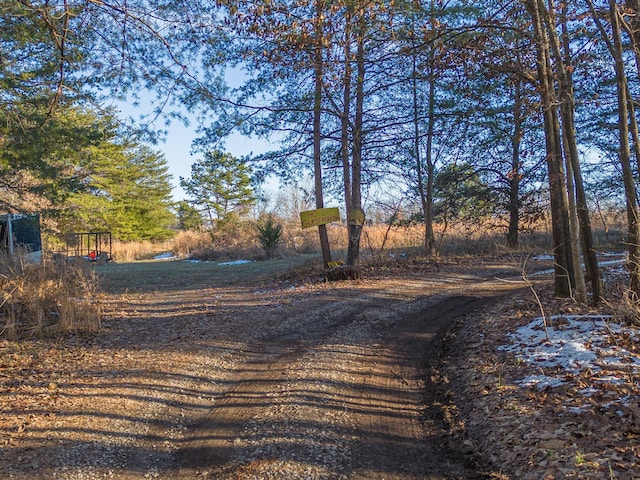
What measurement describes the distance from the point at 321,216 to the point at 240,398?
9.03 metres

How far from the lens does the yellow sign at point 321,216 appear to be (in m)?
13.7

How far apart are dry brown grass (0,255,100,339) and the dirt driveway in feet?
1.83

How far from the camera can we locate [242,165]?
14.5 m

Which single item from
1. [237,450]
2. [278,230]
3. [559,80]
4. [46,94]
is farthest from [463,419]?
[278,230]

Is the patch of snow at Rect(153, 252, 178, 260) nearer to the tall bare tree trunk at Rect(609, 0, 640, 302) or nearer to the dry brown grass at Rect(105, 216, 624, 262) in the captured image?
the dry brown grass at Rect(105, 216, 624, 262)

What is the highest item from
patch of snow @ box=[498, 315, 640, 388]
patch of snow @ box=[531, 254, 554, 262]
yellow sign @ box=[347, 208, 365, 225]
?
yellow sign @ box=[347, 208, 365, 225]

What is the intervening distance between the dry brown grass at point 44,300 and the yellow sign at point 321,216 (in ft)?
20.4

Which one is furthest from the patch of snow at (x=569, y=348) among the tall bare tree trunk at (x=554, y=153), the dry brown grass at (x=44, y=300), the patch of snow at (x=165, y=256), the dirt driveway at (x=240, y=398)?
the patch of snow at (x=165, y=256)

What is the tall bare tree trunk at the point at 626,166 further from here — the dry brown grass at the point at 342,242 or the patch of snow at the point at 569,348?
the dry brown grass at the point at 342,242

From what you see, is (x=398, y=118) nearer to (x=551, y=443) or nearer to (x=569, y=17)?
(x=569, y=17)

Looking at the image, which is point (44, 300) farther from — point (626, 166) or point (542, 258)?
point (542, 258)

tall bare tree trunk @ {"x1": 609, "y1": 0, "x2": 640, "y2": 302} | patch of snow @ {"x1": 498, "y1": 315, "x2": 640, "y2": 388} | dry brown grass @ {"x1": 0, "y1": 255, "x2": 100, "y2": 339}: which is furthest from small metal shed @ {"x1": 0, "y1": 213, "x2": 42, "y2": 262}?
tall bare tree trunk @ {"x1": 609, "y1": 0, "x2": 640, "y2": 302}

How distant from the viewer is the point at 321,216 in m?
13.8

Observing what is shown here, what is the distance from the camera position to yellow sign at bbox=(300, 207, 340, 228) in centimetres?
1370
